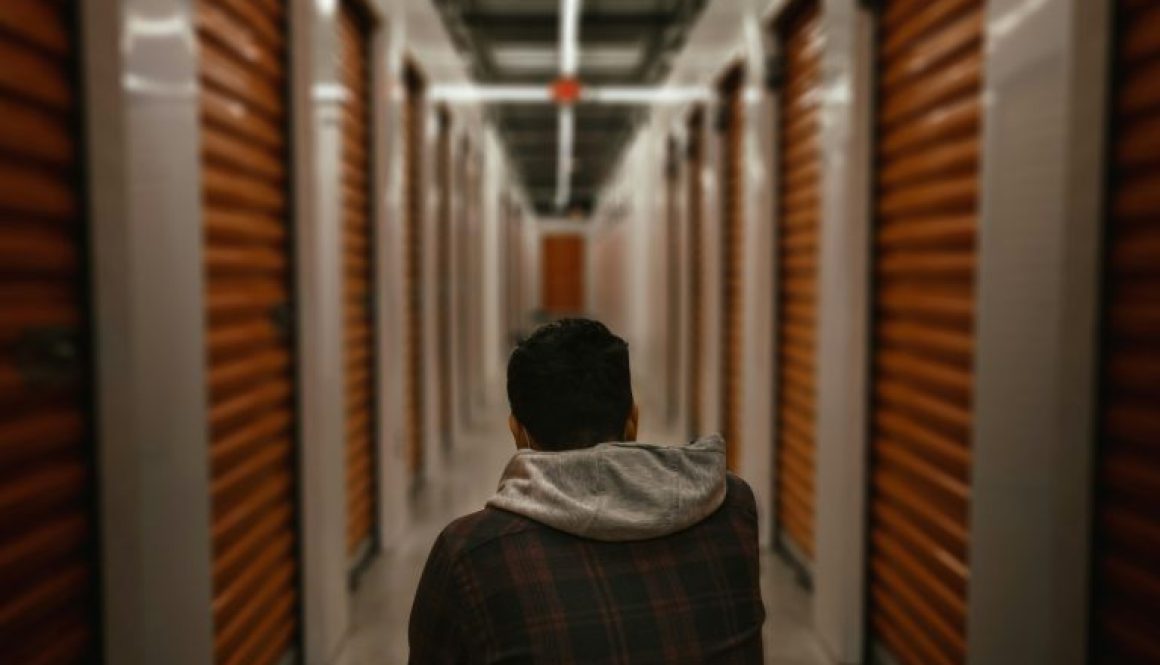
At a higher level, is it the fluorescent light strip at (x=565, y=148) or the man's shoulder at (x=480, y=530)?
the fluorescent light strip at (x=565, y=148)

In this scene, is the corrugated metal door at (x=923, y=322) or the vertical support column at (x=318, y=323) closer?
the corrugated metal door at (x=923, y=322)

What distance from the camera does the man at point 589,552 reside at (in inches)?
45.3

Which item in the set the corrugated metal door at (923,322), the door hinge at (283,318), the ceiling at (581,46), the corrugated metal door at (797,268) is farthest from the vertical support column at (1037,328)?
the ceiling at (581,46)

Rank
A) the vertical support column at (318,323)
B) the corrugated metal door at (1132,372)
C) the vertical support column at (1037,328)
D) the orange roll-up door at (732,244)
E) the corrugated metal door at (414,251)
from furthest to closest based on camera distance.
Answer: the corrugated metal door at (414,251) → the orange roll-up door at (732,244) → the vertical support column at (318,323) → the vertical support column at (1037,328) → the corrugated metal door at (1132,372)

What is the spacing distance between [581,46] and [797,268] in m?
6.28

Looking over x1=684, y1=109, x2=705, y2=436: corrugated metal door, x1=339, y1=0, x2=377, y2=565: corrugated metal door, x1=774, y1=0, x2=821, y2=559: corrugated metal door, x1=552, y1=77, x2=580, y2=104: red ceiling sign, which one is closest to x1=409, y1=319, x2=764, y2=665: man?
x1=774, y1=0, x2=821, y2=559: corrugated metal door

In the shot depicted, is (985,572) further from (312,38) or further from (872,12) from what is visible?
(312,38)

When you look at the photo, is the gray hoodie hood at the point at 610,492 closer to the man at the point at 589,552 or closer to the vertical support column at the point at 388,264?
the man at the point at 589,552

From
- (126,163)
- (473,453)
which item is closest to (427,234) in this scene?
(473,453)

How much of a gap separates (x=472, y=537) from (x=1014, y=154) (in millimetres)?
1535

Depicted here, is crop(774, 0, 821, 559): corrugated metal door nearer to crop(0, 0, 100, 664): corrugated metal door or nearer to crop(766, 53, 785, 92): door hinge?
crop(766, 53, 785, 92): door hinge

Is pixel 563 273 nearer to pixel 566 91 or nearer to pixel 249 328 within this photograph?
pixel 566 91

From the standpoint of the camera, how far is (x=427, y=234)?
5.65m

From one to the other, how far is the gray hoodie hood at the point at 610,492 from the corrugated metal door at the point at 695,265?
5.65 m
